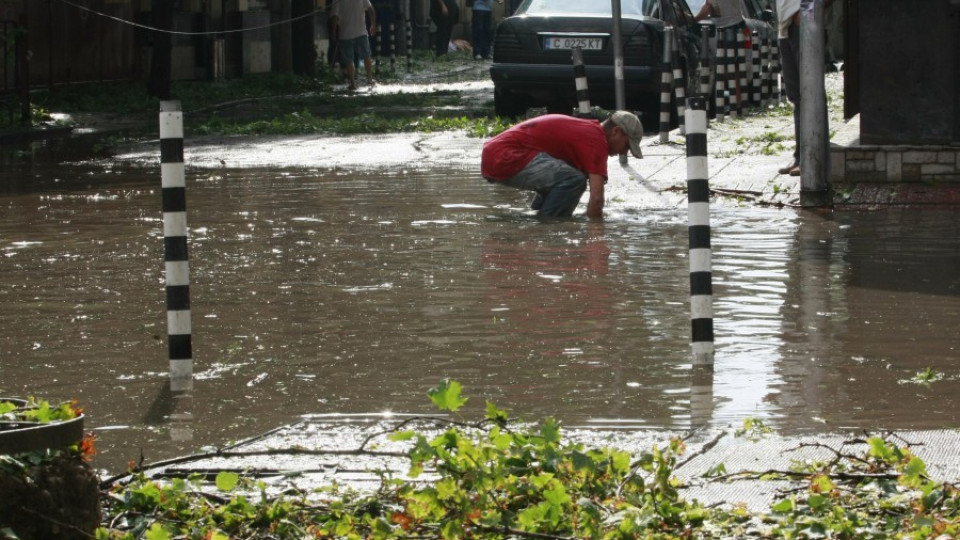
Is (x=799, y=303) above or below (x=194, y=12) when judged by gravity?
below

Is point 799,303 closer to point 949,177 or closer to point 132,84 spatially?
point 949,177

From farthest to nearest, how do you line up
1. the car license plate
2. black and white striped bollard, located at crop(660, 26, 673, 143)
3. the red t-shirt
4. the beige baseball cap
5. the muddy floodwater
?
1. the car license plate
2. black and white striped bollard, located at crop(660, 26, 673, 143)
3. the red t-shirt
4. the beige baseball cap
5. the muddy floodwater

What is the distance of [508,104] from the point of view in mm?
21781

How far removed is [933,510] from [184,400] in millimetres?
3164

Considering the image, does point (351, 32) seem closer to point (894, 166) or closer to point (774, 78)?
point (774, 78)

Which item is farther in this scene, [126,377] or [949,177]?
[949,177]

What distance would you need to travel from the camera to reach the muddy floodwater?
6516 millimetres

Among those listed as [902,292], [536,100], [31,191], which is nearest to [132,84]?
[536,100]

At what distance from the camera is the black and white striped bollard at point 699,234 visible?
7305mm

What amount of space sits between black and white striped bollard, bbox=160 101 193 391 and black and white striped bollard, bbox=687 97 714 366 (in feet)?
6.69

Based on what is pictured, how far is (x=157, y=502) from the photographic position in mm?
4656

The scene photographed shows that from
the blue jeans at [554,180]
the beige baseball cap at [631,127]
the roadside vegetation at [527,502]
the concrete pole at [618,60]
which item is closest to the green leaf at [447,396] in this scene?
the roadside vegetation at [527,502]

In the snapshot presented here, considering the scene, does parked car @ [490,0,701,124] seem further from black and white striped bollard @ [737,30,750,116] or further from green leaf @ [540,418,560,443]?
green leaf @ [540,418,560,443]

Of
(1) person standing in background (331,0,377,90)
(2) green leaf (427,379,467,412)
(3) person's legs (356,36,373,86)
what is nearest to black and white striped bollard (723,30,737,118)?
(1) person standing in background (331,0,377,90)
